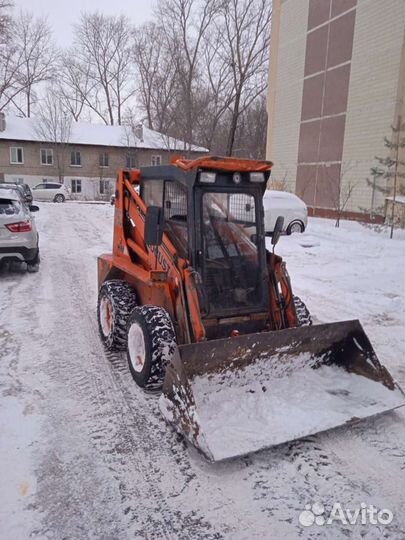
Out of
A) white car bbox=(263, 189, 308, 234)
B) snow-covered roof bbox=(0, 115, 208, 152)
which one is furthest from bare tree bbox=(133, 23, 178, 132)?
white car bbox=(263, 189, 308, 234)

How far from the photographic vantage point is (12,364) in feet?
14.8

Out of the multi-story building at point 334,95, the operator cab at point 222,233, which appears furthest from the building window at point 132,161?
the operator cab at point 222,233

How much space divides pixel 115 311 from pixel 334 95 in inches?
778

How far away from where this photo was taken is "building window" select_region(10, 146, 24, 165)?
130 feet

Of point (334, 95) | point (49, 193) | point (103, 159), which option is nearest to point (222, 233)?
point (334, 95)

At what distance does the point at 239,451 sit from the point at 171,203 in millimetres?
2469

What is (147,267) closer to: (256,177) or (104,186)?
(256,177)

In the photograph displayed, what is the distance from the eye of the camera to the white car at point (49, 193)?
3187 centimetres

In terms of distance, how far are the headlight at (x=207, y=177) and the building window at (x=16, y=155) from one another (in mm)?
41059

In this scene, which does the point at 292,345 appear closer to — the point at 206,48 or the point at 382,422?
the point at 382,422

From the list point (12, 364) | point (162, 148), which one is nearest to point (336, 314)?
point (12, 364)

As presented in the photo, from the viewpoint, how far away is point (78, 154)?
41188mm

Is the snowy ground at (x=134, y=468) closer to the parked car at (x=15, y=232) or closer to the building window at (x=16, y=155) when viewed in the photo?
the parked car at (x=15, y=232)

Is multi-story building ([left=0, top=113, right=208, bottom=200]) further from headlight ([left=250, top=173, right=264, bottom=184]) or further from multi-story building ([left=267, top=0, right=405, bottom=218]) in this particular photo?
headlight ([left=250, top=173, right=264, bottom=184])
